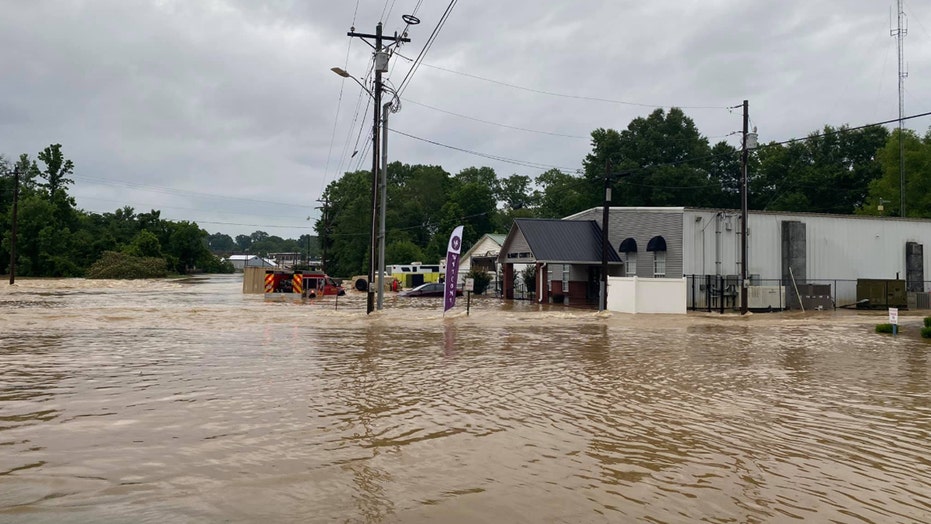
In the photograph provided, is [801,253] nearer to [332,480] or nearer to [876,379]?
[876,379]

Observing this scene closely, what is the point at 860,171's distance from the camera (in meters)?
70.4

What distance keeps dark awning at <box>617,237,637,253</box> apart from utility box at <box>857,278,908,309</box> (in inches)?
492

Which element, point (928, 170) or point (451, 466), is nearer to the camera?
point (451, 466)

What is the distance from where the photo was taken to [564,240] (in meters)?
38.5

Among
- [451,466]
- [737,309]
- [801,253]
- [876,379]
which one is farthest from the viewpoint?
[801,253]

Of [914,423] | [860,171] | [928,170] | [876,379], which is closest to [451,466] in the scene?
[914,423]

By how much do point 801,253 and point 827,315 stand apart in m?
6.20

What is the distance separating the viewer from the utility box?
3588cm

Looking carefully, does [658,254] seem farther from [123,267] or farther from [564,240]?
[123,267]

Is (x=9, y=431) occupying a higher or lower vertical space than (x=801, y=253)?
lower

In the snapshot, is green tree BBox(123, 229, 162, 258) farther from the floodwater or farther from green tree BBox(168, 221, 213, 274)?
the floodwater

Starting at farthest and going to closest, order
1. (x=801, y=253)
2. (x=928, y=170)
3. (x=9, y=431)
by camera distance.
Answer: (x=928, y=170) → (x=801, y=253) → (x=9, y=431)

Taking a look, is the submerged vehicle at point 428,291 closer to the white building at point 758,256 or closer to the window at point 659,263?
the white building at point 758,256

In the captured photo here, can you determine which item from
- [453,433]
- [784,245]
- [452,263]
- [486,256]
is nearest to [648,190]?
[486,256]
